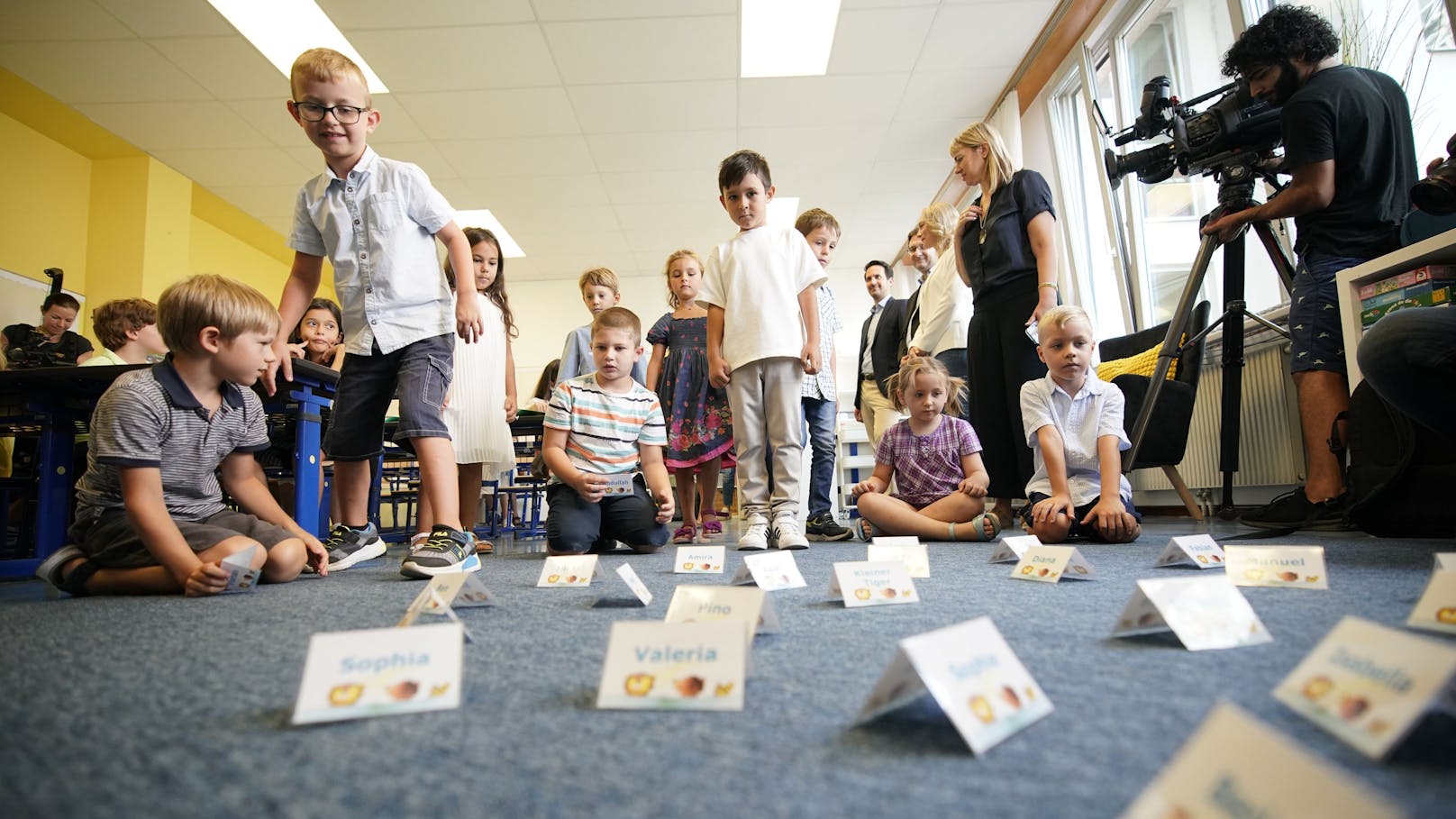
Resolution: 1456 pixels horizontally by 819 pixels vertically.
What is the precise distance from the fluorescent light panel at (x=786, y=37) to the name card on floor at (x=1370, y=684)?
3.55 metres

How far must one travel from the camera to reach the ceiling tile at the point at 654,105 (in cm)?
402

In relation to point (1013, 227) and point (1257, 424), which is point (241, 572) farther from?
point (1257, 424)

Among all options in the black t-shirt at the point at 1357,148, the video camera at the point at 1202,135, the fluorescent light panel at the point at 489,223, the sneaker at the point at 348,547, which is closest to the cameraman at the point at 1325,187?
the black t-shirt at the point at 1357,148

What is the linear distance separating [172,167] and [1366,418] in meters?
6.08

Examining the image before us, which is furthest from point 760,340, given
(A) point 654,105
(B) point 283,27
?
(B) point 283,27

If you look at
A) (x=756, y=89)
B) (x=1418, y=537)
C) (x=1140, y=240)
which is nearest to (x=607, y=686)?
(x=1418, y=537)

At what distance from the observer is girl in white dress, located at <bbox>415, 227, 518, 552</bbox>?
2393 mm

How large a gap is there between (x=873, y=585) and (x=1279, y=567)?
1.74ft

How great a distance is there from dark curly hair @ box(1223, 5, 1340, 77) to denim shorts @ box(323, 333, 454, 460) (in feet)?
6.77

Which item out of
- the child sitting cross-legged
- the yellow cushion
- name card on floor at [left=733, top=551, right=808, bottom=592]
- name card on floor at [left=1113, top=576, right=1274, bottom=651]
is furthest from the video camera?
name card on floor at [left=1113, top=576, right=1274, bottom=651]

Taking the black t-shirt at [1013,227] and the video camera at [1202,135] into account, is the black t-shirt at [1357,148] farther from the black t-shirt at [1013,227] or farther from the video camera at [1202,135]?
the black t-shirt at [1013,227]

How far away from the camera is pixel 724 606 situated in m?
0.79

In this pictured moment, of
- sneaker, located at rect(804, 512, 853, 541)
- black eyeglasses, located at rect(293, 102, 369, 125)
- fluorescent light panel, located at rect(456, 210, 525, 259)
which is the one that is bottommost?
sneaker, located at rect(804, 512, 853, 541)

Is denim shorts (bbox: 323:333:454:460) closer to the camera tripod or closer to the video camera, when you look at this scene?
the camera tripod
